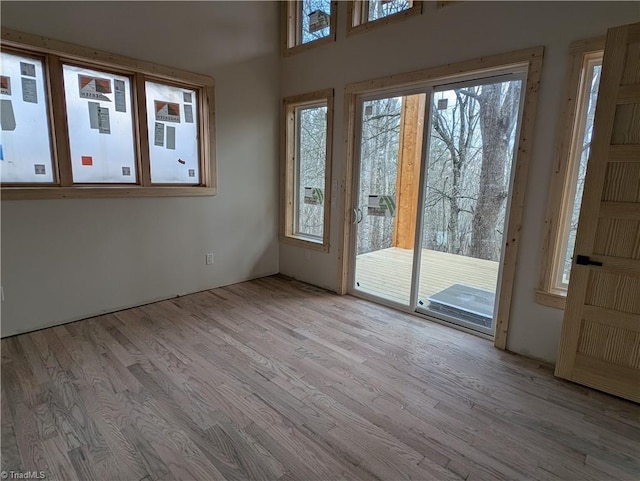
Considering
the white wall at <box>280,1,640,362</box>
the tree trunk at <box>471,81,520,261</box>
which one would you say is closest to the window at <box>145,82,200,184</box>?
the white wall at <box>280,1,640,362</box>

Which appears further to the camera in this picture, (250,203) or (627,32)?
(250,203)

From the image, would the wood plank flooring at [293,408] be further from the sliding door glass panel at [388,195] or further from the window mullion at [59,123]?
the window mullion at [59,123]

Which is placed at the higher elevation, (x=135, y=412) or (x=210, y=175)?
(x=210, y=175)

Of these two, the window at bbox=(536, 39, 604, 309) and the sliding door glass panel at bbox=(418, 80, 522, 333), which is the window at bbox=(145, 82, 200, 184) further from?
the window at bbox=(536, 39, 604, 309)

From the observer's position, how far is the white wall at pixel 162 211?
9.34ft

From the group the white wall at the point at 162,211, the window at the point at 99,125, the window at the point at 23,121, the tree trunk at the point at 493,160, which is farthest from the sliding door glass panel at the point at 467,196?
the window at the point at 23,121

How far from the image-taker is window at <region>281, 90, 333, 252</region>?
4113 millimetres

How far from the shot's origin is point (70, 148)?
299 centimetres

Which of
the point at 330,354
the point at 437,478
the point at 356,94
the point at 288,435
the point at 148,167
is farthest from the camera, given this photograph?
the point at 356,94

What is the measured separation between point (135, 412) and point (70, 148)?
2.32 meters

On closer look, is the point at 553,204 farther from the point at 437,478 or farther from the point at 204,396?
the point at 204,396

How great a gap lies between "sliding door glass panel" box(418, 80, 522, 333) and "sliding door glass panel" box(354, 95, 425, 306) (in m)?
0.21

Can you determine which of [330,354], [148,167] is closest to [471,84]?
[330,354]

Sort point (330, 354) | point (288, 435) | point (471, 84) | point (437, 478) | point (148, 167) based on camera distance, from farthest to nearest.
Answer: point (148, 167), point (471, 84), point (330, 354), point (288, 435), point (437, 478)
